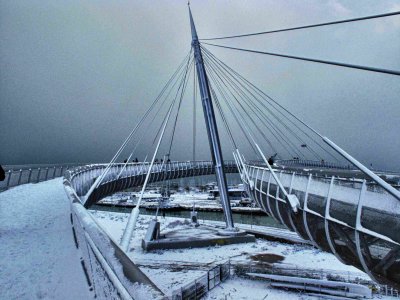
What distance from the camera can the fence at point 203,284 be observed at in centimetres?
1854

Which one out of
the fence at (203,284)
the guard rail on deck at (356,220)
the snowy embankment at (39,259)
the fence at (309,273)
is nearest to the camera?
the snowy embankment at (39,259)

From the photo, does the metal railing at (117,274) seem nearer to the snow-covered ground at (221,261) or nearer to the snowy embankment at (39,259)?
the snowy embankment at (39,259)

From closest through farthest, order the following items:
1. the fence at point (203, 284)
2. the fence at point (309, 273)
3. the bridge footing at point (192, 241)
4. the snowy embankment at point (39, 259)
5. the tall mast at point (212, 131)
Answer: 1. the snowy embankment at point (39, 259)
2. the fence at point (203, 284)
3. the fence at point (309, 273)
4. the tall mast at point (212, 131)
5. the bridge footing at point (192, 241)

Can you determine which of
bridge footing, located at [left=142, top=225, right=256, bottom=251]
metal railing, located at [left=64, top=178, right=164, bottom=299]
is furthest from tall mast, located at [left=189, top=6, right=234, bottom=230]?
metal railing, located at [left=64, top=178, right=164, bottom=299]

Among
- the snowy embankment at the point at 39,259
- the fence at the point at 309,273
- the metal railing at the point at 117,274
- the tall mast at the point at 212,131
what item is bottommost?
the fence at the point at 309,273

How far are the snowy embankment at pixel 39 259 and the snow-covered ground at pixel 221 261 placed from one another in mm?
12228

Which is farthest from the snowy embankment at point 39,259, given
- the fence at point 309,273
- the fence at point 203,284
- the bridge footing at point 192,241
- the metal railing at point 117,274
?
the bridge footing at point 192,241

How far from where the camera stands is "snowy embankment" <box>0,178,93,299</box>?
4.60 metres

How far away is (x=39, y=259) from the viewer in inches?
235

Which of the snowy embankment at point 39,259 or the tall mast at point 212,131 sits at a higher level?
the tall mast at point 212,131

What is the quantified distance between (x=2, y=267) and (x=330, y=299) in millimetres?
20388

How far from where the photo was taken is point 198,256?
2730 cm

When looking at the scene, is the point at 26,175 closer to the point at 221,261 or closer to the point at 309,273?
the point at 221,261

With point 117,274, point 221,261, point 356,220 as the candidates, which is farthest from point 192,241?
point 117,274
